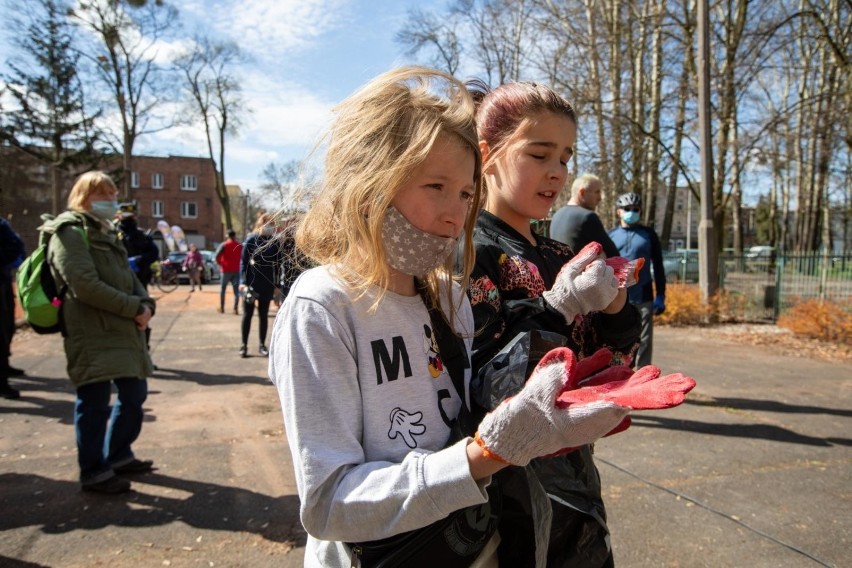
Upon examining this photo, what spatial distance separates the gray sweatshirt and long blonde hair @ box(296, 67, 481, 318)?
8cm

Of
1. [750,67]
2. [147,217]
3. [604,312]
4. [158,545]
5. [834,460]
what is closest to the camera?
[604,312]

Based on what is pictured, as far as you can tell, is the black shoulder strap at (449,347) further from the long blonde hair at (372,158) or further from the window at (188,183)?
the window at (188,183)

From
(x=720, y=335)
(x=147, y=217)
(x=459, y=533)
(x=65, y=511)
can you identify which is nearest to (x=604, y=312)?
(x=459, y=533)

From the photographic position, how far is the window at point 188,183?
52719mm

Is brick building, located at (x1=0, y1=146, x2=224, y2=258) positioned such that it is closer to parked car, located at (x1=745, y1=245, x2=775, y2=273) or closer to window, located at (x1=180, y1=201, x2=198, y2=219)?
window, located at (x1=180, y1=201, x2=198, y2=219)

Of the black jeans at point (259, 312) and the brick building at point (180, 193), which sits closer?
the black jeans at point (259, 312)

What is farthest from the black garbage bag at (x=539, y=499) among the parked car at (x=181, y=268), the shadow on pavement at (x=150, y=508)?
the parked car at (x=181, y=268)

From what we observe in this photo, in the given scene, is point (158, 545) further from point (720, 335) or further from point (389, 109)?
point (720, 335)

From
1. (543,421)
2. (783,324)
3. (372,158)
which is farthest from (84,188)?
(783,324)

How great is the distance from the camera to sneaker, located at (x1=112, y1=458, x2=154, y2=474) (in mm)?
3754

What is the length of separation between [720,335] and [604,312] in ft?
32.9

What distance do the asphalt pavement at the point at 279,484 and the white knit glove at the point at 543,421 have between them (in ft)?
7.40

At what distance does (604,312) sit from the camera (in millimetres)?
1700

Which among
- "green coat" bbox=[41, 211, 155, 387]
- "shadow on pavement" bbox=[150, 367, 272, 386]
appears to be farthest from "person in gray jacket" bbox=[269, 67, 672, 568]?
"shadow on pavement" bbox=[150, 367, 272, 386]
